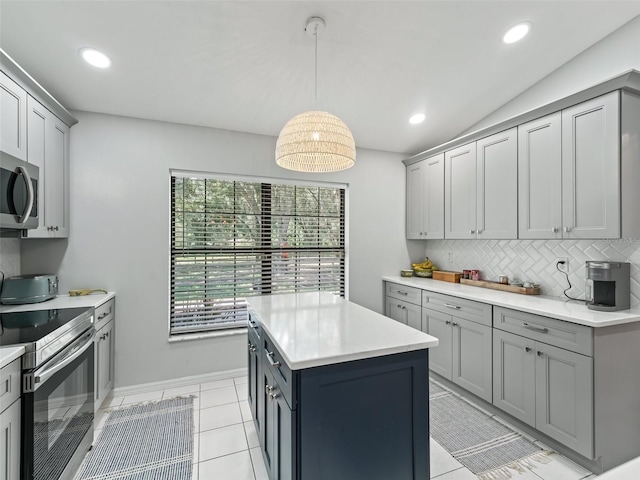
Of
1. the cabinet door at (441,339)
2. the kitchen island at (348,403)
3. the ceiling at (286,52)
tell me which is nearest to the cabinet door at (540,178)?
the ceiling at (286,52)

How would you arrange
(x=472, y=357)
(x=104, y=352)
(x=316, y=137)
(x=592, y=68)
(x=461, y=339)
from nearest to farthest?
(x=316, y=137), (x=592, y=68), (x=104, y=352), (x=472, y=357), (x=461, y=339)

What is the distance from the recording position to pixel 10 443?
4.53 feet

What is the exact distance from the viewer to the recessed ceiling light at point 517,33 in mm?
2275

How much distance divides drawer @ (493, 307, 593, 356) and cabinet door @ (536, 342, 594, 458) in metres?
0.05

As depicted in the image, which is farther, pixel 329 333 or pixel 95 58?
pixel 95 58

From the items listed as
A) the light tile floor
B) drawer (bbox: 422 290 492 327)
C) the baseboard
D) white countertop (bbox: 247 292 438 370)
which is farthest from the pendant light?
the baseboard

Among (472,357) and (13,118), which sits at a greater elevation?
(13,118)

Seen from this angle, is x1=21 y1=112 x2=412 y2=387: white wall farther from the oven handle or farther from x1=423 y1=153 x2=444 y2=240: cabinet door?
x1=423 y1=153 x2=444 y2=240: cabinet door

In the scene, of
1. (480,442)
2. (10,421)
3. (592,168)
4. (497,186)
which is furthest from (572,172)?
(10,421)

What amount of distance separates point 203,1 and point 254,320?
204 cm

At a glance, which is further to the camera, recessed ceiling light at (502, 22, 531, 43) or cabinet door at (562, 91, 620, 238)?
recessed ceiling light at (502, 22, 531, 43)

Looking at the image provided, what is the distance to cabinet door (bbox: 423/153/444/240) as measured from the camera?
11.9 feet

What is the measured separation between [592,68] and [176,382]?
4608 mm

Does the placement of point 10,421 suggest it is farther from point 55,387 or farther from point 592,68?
point 592,68
